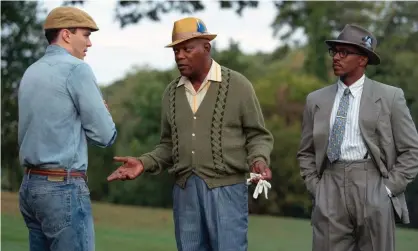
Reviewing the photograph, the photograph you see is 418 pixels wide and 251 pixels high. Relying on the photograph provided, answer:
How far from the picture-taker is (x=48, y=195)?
5.04 meters

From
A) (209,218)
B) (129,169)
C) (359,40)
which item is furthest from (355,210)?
(129,169)

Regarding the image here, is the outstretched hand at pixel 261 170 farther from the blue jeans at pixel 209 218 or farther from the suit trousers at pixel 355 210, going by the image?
the suit trousers at pixel 355 210

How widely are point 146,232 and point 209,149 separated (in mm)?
10280

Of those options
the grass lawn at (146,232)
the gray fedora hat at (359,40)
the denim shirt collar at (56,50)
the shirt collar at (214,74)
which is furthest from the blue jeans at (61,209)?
the grass lawn at (146,232)

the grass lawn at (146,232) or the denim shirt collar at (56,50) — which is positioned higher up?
the denim shirt collar at (56,50)

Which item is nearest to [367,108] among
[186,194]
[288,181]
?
[186,194]

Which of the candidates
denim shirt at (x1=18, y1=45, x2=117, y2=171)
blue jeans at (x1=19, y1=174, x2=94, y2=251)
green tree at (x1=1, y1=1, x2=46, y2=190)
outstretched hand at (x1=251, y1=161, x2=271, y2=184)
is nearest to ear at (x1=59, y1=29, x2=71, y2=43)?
denim shirt at (x1=18, y1=45, x2=117, y2=171)

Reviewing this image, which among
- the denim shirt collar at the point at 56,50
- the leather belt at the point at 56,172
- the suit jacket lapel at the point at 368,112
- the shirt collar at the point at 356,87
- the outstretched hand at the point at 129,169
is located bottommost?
the outstretched hand at the point at 129,169

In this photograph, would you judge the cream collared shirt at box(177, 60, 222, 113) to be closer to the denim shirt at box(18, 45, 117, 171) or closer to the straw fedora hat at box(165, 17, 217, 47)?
the straw fedora hat at box(165, 17, 217, 47)

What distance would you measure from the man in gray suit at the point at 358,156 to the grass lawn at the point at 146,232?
645cm

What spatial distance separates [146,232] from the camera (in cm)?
1583

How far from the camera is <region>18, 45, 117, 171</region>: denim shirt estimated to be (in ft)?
16.7

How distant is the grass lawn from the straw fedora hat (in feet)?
21.3

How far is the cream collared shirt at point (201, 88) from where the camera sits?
230 inches
